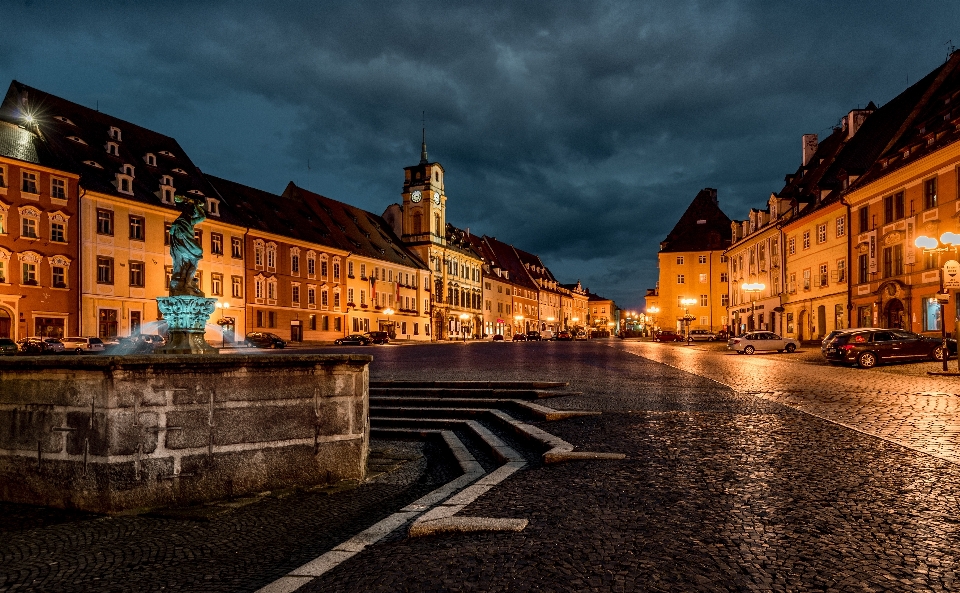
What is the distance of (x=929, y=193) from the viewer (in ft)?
103

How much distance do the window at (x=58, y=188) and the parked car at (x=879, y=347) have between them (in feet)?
137

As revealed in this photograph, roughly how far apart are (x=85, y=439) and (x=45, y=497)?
0.97 metres

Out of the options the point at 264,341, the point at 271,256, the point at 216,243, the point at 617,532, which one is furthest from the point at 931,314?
the point at 271,256

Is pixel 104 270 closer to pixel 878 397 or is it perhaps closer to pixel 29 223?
pixel 29 223

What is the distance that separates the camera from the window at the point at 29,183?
38188 millimetres

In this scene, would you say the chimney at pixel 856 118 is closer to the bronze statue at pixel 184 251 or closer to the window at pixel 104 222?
the bronze statue at pixel 184 251

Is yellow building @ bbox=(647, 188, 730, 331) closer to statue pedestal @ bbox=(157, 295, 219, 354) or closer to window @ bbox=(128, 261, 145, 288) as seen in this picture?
window @ bbox=(128, 261, 145, 288)

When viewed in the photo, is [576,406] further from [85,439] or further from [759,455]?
[85,439]

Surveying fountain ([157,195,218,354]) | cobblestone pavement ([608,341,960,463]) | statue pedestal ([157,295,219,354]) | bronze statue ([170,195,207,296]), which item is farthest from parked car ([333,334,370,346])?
statue pedestal ([157,295,219,354])

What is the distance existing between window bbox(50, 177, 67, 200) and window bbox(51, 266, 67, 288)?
4215 millimetres

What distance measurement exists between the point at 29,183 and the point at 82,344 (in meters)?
10.1

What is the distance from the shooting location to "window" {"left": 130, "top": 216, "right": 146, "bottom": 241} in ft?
147

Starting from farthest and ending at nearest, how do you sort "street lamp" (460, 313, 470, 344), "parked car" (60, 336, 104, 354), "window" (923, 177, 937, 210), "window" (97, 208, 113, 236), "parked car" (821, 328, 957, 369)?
"street lamp" (460, 313, 470, 344)
"window" (97, 208, 113, 236)
"parked car" (60, 336, 104, 354)
"window" (923, 177, 937, 210)
"parked car" (821, 328, 957, 369)

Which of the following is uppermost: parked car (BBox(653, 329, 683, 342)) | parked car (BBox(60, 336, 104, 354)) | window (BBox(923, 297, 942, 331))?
window (BBox(923, 297, 942, 331))
